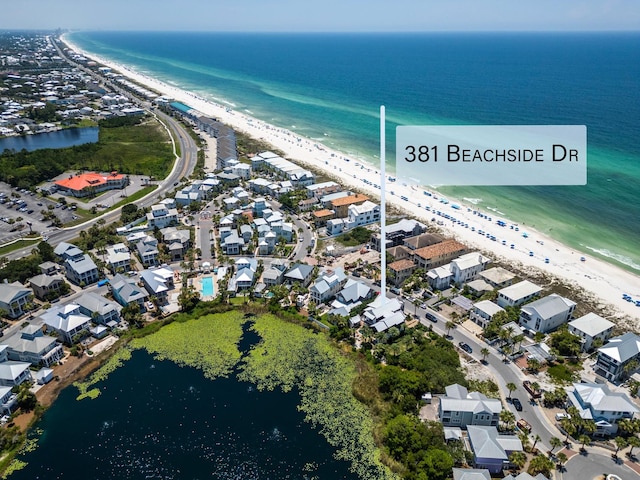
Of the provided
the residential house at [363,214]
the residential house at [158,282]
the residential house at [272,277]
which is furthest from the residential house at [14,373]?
the residential house at [363,214]

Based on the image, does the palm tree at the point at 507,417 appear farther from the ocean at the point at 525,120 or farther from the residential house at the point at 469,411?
the ocean at the point at 525,120

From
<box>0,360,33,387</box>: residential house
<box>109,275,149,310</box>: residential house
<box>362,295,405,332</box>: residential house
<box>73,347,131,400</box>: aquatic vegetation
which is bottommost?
<box>73,347,131,400</box>: aquatic vegetation

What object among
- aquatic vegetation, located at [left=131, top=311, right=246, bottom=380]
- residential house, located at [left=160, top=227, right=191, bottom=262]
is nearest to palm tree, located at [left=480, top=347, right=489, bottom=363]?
aquatic vegetation, located at [left=131, top=311, right=246, bottom=380]

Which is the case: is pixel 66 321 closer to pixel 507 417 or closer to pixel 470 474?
pixel 470 474

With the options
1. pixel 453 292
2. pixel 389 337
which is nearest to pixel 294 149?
pixel 453 292

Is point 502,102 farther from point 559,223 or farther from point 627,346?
point 627,346

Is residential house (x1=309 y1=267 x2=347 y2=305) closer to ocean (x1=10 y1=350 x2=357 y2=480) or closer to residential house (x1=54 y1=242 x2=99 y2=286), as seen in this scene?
ocean (x1=10 y1=350 x2=357 y2=480)
